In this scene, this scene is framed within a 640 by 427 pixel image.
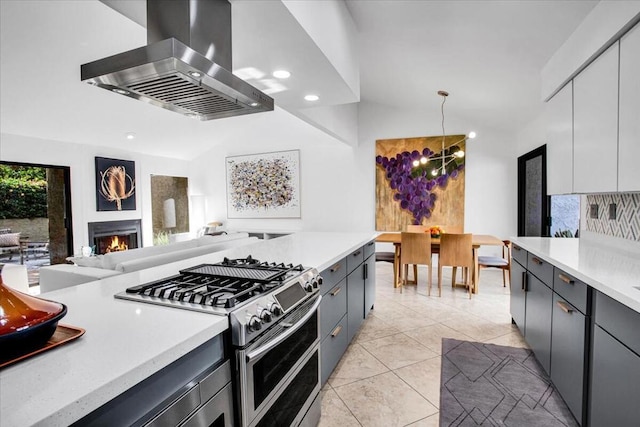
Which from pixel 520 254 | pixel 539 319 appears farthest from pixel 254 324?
pixel 520 254

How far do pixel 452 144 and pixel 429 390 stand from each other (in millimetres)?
4293

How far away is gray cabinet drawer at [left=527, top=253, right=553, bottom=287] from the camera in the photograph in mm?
2035

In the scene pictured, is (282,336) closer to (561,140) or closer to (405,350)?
(405,350)

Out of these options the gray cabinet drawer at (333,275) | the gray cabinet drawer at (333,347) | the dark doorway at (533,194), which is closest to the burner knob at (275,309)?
the gray cabinet drawer at (333,275)

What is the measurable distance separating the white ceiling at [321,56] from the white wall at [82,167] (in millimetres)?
162

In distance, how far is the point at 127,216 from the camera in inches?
235

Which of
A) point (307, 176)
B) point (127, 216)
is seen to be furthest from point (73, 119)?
point (307, 176)

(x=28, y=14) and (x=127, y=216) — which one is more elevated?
(x=28, y=14)

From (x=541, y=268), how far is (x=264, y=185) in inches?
213

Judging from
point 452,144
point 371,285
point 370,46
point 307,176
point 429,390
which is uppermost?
point 370,46

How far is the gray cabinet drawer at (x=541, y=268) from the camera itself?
2035 millimetres

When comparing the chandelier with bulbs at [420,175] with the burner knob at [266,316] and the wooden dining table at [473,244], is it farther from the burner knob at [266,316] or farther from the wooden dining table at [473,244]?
the burner knob at [266,316]

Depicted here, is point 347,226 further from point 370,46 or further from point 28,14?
point 28,14

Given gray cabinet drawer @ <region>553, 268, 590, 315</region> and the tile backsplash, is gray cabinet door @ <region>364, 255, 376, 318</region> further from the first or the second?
the tile backsplash
